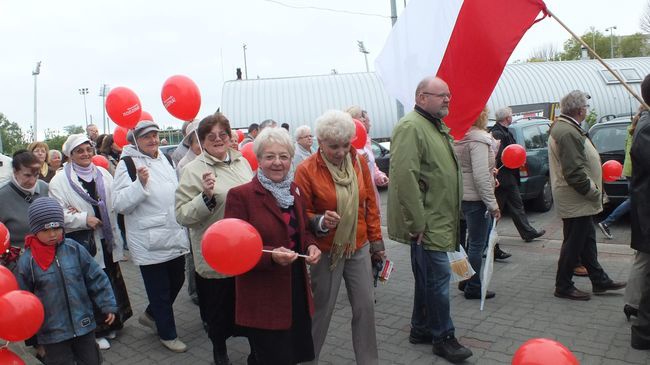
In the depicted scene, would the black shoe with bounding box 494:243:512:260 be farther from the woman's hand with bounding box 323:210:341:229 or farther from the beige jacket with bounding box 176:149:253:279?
the woman's hand with bounding box 323:210:341:229

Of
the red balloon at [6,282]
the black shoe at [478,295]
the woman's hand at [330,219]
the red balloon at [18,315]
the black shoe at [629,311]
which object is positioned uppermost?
the woman's hand at [330,219]

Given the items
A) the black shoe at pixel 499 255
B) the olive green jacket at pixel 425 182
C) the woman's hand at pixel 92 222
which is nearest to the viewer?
the olive green jacket at pixel 425 182

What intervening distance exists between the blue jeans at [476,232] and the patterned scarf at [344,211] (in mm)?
2097

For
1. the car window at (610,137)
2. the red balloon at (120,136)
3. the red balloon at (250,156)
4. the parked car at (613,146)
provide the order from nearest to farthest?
A: 1. the red balloon at (250,156)
2. the red balloon at (120,136)
3. the parked car at (613,146)
4. the car window at (610,137)

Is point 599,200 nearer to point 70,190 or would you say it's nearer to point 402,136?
point 402,136

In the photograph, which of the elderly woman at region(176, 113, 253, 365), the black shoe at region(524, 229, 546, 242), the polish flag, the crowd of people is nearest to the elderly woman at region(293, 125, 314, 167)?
the polish flag

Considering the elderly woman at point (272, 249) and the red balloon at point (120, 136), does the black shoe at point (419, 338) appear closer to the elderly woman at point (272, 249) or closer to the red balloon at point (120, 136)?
the elderly woman at point (272, 249)

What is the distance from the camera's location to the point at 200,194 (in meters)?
3.66

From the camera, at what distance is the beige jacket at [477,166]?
4984 mm

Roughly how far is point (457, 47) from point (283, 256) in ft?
9.15

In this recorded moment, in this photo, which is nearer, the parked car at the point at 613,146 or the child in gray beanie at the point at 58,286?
the child in gray beanie at the point at 58,286

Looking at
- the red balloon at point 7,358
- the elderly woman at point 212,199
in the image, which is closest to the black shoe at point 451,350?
the elderly woman at point 212,199

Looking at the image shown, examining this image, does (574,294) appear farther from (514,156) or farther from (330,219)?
(330,219)

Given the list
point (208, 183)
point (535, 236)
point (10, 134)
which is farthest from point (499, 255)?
point (10, 134)
